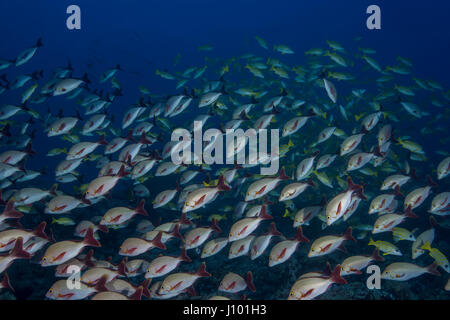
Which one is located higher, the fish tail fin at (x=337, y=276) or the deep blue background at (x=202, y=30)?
the deep blue background at (x=202, y=30)

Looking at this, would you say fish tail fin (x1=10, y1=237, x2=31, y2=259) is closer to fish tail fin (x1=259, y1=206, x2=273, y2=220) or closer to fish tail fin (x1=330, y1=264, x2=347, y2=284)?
fish tail fin (x1=259, y1=206, x2=273, y2=220)

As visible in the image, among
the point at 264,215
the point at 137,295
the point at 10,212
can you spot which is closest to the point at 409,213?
the point at 264,215

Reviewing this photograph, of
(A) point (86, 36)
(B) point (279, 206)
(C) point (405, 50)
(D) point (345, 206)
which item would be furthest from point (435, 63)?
(A) point (86, 36)

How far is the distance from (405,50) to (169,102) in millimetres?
77876

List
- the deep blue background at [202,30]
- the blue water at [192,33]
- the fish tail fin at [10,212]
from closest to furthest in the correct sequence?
the fish tail fin at [10,212] < the blue water at [192,33] < the deep blue background at [202,30]

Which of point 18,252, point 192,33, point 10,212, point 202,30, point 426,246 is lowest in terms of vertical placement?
point 426,246

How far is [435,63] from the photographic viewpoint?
6650 centimetres

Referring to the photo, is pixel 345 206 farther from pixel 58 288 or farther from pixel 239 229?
pixel 58 288

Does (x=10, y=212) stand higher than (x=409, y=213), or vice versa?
(x=10, y=212)

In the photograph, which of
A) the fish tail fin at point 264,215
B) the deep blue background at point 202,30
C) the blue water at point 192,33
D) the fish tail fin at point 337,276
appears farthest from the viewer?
the deep blue background at point 202,30

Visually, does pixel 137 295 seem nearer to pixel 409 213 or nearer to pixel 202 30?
pixel 409 213

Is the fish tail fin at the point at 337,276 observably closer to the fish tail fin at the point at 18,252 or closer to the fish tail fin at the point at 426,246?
the fish tail fin at the point at 426,246

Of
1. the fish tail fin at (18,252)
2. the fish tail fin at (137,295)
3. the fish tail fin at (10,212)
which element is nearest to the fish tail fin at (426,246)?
the fish tail fin at (137,295)
